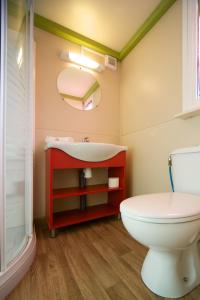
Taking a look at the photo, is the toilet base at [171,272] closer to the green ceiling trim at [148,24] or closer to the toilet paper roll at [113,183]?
the toilet paper roll at [113,183]

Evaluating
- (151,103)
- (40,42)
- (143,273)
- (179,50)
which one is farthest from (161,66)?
(143,273)

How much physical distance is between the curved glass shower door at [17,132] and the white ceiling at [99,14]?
1.56 ft

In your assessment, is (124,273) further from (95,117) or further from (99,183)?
(95,117)

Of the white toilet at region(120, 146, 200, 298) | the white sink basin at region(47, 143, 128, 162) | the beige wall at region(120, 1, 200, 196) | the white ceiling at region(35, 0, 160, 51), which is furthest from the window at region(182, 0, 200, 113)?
the white toilet at region(120, 146, 200, 298)

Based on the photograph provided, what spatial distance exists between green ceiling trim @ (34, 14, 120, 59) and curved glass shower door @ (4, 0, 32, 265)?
0.53 meters

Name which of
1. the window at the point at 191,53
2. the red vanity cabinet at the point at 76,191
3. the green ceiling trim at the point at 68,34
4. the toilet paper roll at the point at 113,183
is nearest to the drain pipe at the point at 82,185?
the red vanity cabinet at the point at 76,191

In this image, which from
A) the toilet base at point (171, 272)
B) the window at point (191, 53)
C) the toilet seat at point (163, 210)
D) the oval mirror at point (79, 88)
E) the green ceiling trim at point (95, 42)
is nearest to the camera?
the toilet seat at point (163, 210)

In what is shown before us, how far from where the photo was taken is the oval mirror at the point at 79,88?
5.22 ft

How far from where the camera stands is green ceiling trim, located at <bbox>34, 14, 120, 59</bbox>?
146 cm

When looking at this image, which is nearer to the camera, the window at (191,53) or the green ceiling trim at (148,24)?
the window at (191,53)

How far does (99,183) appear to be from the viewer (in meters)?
1.71

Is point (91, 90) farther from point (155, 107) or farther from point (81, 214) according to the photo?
point (81, 214)

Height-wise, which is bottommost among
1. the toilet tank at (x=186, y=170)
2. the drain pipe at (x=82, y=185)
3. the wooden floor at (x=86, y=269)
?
the wooden floor at (x=86, y=269)

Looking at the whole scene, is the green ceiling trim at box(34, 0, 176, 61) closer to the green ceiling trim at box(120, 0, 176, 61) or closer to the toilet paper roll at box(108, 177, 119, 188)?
the green ceiling trim at box(120, 0, 176, 61)
